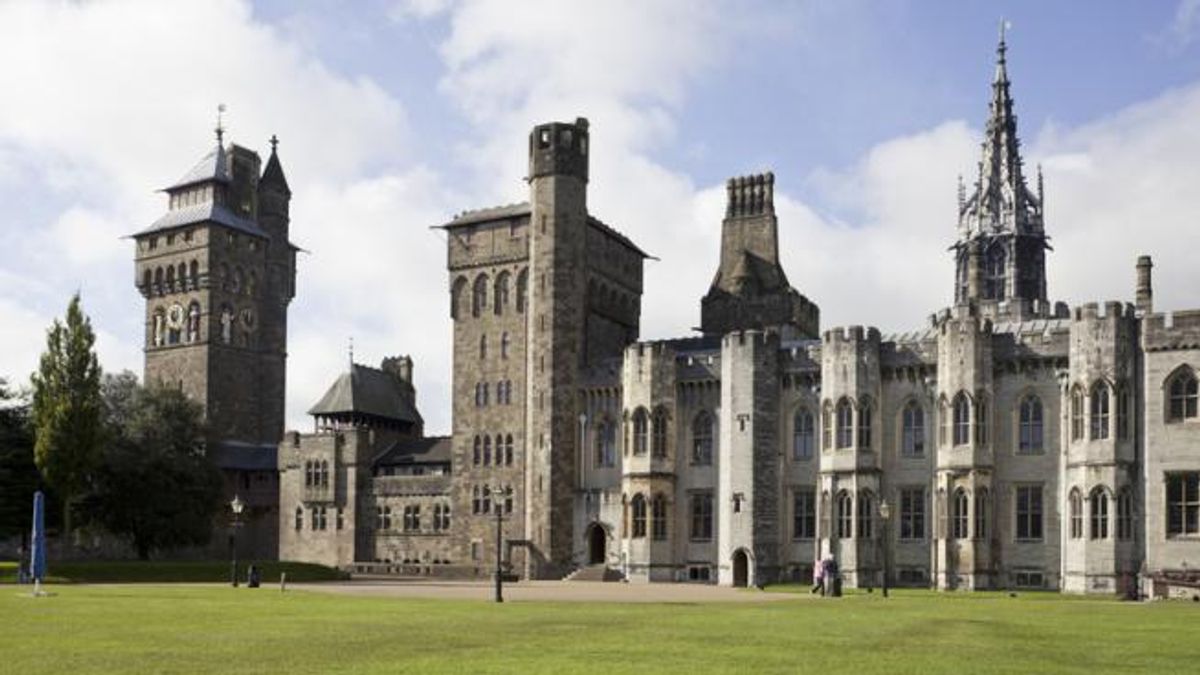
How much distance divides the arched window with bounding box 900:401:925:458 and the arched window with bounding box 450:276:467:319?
2749cm

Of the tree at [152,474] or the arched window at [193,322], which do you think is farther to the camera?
the arched window at [193,322]

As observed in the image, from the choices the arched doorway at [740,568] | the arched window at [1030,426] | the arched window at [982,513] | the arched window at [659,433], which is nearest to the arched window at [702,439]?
the arched window at [659,433]

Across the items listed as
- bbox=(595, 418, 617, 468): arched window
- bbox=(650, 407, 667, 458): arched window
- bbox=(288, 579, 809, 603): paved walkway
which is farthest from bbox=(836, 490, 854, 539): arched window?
bbox=(595, 418, 617, 468): arched window

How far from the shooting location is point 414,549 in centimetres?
8325

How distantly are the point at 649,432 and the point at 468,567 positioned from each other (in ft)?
46.5

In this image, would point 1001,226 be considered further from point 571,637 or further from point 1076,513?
point 571,637

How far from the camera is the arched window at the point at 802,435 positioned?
225 ft

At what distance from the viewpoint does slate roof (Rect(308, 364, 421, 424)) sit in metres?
88.8

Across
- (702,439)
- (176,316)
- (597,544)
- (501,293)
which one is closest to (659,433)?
(702,439)

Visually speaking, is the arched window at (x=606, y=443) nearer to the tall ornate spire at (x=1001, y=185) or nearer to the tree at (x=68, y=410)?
the tree at (x=68, y=410)

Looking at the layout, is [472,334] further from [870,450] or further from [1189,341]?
[1189,341]

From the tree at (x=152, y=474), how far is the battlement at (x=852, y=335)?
38299 millimetres

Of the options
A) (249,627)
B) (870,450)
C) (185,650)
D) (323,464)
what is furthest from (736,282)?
(185,650)

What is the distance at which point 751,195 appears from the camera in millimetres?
86188
